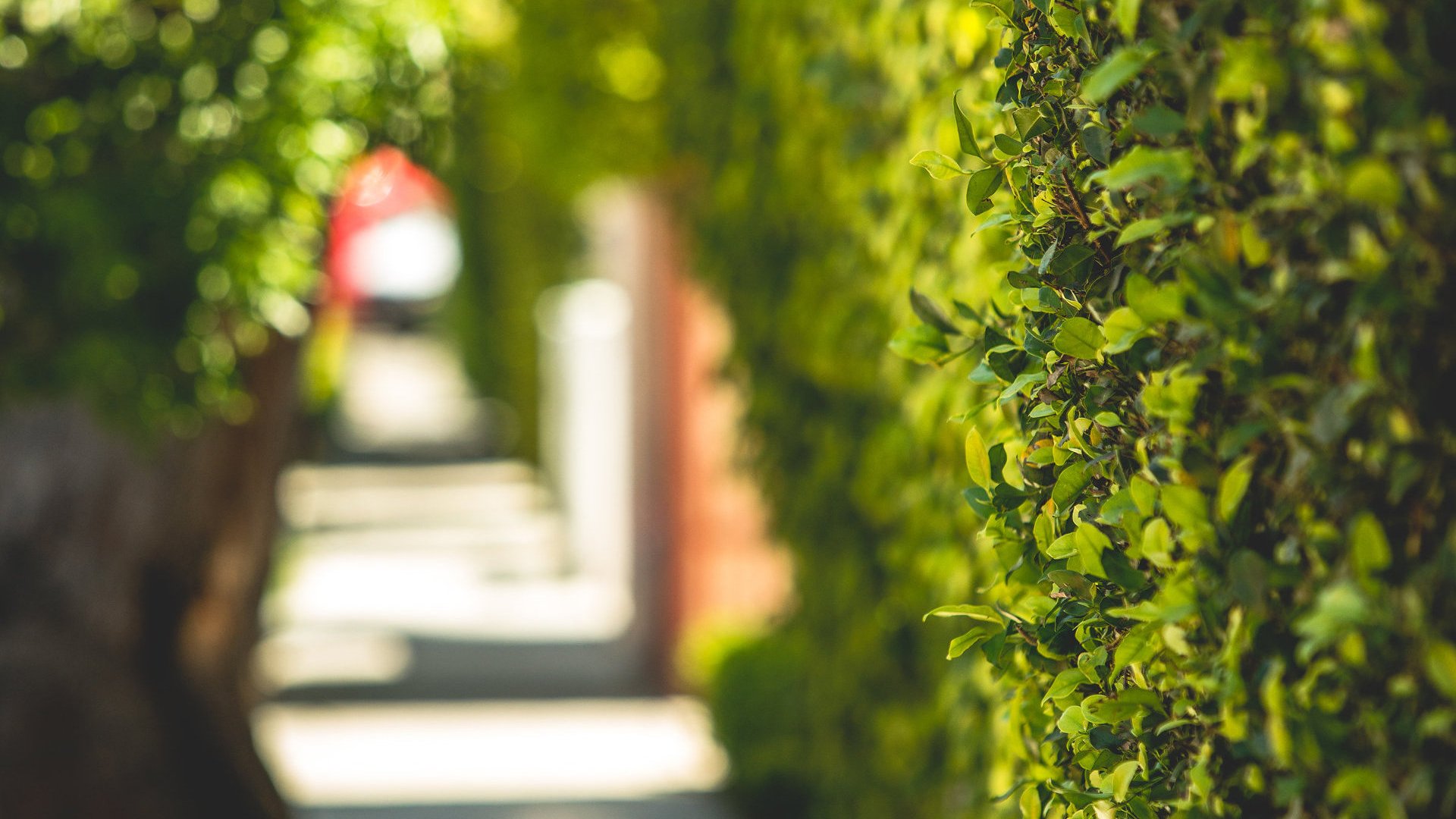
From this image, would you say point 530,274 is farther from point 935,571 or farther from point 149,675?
point 935,571

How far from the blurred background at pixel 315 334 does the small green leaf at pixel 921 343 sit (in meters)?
0.58

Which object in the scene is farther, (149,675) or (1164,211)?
(149,675)

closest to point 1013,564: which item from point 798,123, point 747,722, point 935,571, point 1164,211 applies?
point 1164,211

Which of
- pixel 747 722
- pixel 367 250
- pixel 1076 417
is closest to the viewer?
pixel 1076 417

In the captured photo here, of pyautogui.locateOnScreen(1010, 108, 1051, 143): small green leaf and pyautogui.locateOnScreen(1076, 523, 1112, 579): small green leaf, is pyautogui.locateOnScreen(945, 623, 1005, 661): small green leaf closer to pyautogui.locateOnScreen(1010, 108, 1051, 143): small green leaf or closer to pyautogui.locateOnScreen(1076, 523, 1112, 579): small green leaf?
pyautogui.locateOnScreen(1076, 523, 1112, 579): small green leaf

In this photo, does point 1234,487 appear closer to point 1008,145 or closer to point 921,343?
point 1008,145

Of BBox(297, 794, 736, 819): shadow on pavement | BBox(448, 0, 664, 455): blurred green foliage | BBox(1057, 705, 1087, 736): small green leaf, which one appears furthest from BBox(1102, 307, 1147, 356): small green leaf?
BBox(297, 794, 736, 819): shadow on pavement

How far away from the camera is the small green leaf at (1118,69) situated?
1.54 metres

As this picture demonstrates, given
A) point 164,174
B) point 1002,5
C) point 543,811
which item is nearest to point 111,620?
A: point 164,174

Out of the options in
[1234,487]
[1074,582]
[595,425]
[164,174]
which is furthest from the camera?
[595,425]

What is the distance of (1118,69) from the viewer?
5.06ft

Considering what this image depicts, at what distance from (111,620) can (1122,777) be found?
396 cm

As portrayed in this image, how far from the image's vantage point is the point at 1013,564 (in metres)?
1.97

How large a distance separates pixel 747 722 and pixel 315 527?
926 cm
